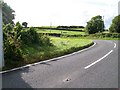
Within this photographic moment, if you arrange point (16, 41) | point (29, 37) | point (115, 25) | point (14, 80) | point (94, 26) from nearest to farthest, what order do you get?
1. point (14, 80)
2. point (16, 41)
3. point (29, 37)
4. point (115, 25)
5. point (94, 26)

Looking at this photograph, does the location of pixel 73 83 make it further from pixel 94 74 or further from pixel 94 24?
pixel 94 24

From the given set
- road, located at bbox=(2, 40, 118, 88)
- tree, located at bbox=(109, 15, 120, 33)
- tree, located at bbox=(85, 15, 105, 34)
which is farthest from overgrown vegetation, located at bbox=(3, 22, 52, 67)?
tree, located at bbox=(85, 15, 105, 34)

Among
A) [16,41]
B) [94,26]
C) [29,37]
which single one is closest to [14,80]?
[16,41]

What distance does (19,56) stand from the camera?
49.8 feet

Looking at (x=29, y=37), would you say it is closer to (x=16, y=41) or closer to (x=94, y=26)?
(x=16, y=41)

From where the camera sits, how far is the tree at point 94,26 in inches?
3450

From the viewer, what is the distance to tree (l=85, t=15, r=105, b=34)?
87.6m

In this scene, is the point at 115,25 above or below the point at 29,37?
above

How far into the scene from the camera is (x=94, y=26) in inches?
3489


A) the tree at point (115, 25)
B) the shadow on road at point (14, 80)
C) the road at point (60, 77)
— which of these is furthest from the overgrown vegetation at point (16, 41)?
the tree at point (115, 25)

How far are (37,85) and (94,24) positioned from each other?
79.9 m

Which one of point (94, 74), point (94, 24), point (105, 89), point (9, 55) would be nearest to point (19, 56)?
point (9, 55)

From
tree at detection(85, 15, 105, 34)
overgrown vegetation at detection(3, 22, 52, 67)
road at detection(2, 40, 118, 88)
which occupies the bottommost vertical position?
road at detection(2, 40, 118, 88)

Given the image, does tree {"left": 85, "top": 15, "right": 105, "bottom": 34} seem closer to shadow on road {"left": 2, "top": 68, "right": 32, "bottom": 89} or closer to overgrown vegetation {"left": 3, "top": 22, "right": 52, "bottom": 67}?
overgrown vegetation {"left": 3, "top": 22, "right": 52, "bottom": 67}
